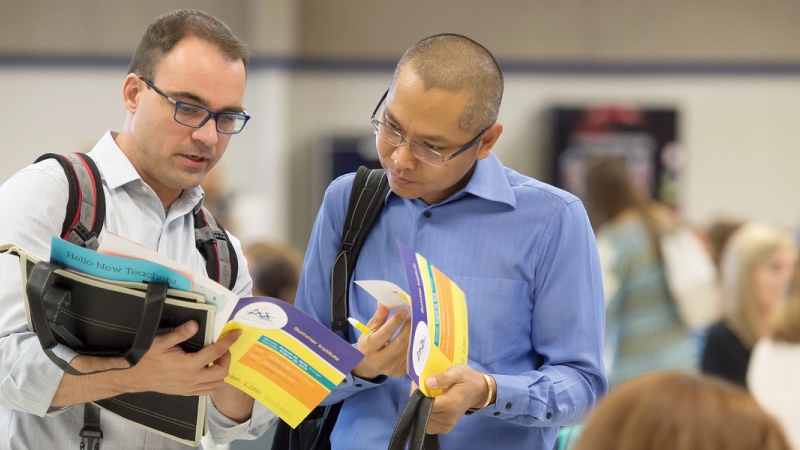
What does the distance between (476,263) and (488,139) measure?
30 cm

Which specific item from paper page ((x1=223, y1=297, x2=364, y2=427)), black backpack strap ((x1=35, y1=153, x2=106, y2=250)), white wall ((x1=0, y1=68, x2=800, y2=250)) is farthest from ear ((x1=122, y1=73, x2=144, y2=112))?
white wall ((x1=0, y1=68, x2=800, y2=250))

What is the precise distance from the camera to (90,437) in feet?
6.68

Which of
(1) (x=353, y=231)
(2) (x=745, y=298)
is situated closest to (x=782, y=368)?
(2) (x=745, y=298)

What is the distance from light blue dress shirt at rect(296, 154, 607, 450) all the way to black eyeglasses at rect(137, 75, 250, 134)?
397mm

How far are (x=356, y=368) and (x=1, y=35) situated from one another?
8.66 metres

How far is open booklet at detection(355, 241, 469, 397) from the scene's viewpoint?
1.87m

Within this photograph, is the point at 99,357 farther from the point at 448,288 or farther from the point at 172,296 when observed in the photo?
the point at 448,288

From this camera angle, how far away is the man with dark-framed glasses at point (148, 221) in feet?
6.22

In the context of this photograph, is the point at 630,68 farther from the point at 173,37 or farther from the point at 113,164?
the point at 113,164

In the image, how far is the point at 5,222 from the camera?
1.96 meters

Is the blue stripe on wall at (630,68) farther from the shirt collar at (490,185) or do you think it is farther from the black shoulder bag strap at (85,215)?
the black shoulder bag strap at (85,215)

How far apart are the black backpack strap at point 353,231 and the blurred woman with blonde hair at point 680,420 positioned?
0.99 m

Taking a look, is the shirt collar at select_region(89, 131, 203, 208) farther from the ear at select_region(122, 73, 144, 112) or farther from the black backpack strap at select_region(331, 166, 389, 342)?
the black backpack strap at select_region(331, 166, 389, 342)

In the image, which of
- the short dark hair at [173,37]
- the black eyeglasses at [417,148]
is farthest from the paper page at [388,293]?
the short dark hair at [173,37]
